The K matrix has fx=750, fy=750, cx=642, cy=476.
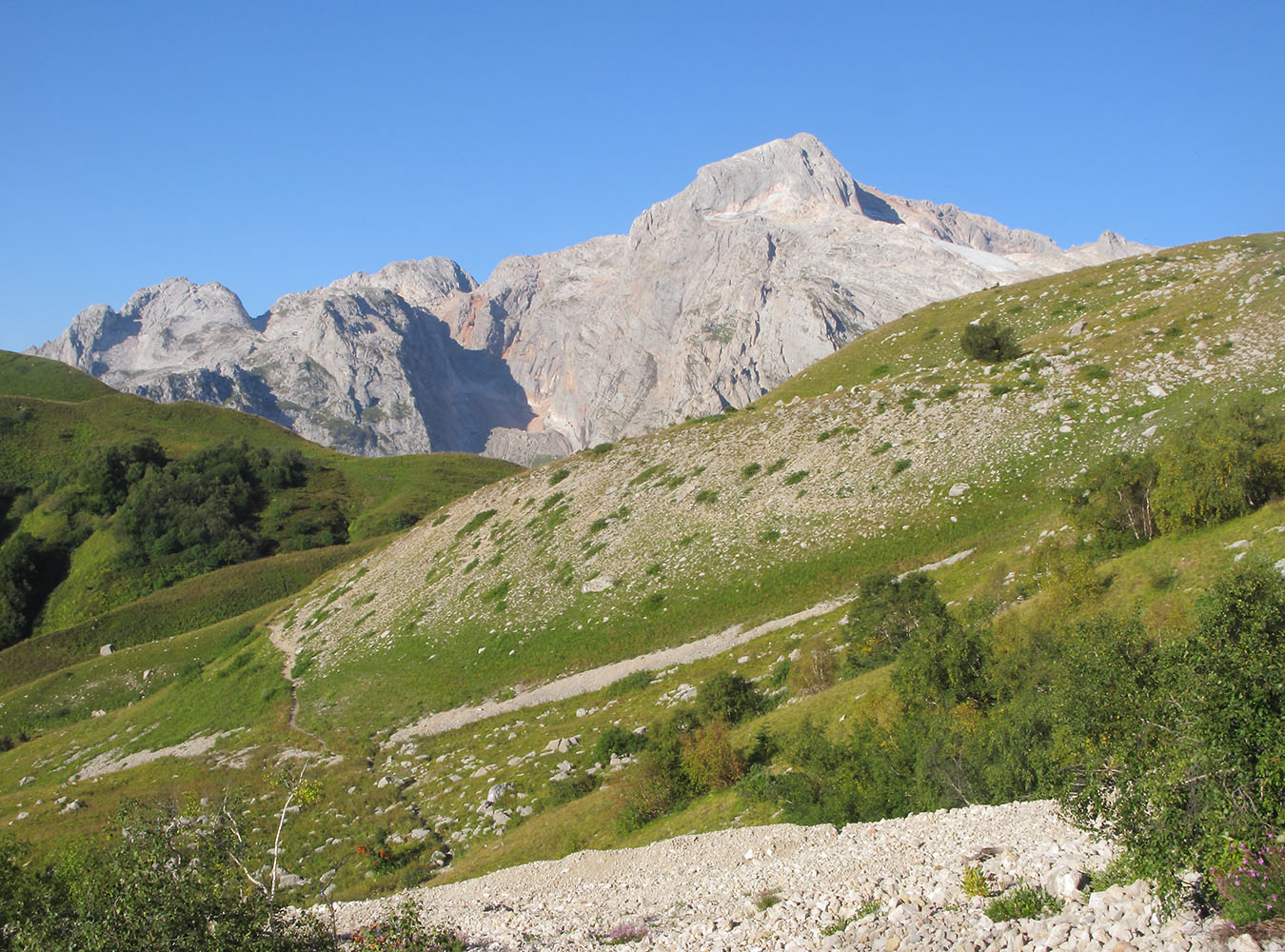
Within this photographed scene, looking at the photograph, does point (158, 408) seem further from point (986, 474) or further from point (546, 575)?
point (986, 474)

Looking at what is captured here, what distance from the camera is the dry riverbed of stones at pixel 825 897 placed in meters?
9.10

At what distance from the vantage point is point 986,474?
3666cm

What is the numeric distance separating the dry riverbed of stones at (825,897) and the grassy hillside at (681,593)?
2053mm

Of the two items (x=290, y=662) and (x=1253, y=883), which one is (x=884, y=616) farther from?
(x=290, y=662)

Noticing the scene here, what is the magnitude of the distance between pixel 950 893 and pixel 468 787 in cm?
1884

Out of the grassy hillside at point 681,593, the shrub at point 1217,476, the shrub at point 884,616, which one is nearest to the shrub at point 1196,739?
the grassy hillside at point 681,593

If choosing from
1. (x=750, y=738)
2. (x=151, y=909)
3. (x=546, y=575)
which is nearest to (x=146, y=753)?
(x=546, y=575)

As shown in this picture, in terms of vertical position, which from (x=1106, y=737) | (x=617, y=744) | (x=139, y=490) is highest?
(x=139, y=490)

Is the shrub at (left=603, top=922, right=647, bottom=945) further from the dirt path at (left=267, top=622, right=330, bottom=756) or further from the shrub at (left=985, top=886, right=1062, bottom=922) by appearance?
the dirt path at (left=267, top=622, right=330, bottom=756)

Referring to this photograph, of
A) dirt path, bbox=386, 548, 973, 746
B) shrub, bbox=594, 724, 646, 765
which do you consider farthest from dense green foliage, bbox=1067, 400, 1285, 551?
shrub, bbox=594, 724, 646, 765

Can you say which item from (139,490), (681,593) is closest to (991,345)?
(681,593)

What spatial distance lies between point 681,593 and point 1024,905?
2787 centimetres

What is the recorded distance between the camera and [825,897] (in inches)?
467

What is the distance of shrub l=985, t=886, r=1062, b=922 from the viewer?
970 centimetres
